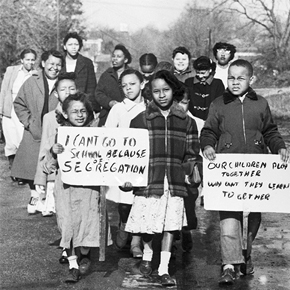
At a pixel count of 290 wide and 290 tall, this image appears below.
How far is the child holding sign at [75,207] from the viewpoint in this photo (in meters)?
6.20

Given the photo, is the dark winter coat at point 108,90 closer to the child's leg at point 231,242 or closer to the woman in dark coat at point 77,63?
the woman in dark coat at point 77,63

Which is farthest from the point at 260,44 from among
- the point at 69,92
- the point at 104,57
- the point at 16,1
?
the point at 69,92

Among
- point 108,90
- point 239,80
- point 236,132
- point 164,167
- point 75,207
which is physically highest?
point 239,80

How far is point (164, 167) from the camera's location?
20.1 feet

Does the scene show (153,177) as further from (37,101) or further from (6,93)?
Answer: (6,93)

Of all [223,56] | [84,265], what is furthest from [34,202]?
[223,56]

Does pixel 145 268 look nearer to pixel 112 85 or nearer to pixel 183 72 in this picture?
pixel 183 72

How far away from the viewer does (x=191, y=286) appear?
607cm

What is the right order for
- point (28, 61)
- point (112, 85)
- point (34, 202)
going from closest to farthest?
point (112, 85)
point (34, 202)
point (28, 61)

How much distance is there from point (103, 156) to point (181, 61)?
2554mm

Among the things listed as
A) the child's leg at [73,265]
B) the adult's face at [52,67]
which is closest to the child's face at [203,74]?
the adult's face at [52,67]

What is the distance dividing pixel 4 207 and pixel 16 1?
29.8 meters

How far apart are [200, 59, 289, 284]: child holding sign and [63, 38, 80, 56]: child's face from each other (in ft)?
11.9

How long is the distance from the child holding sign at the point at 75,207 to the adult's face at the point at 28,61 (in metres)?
4.89
